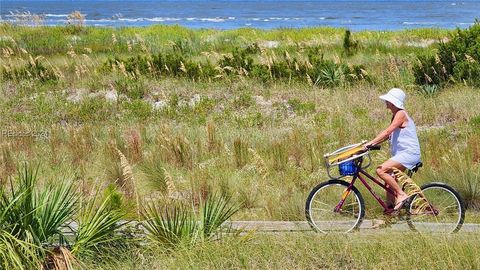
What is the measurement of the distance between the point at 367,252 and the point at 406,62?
14715 millimetres

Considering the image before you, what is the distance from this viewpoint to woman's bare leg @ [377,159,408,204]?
7.93 meters

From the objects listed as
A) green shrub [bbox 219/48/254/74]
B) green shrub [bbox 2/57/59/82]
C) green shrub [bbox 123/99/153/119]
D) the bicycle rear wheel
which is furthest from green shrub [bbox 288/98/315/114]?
the bicycle rear wheel

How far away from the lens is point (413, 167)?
26.2 feet

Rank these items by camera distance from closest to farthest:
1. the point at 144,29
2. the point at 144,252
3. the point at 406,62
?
the point at 144,252 < the point at 406,62 < the point at 144,29

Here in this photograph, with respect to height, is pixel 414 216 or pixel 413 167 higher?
pixel 413 167

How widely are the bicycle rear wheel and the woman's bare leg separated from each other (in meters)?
0.13

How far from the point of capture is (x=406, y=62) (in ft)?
68.5

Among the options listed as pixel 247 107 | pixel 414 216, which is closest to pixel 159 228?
pixel 414 216

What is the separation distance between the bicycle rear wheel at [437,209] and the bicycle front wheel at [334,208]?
0.55 metres

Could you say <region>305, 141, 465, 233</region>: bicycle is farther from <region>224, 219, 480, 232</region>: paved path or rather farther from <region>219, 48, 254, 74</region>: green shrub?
<region>219, 48, 254, 74</region>: green shrub

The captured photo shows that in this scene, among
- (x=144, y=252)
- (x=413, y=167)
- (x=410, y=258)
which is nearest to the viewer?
(x=410, y=258)

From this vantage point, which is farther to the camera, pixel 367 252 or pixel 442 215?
pixel 442 215

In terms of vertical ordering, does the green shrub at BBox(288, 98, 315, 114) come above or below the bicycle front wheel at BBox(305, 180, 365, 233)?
below

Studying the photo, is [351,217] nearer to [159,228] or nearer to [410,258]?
[410,258]
